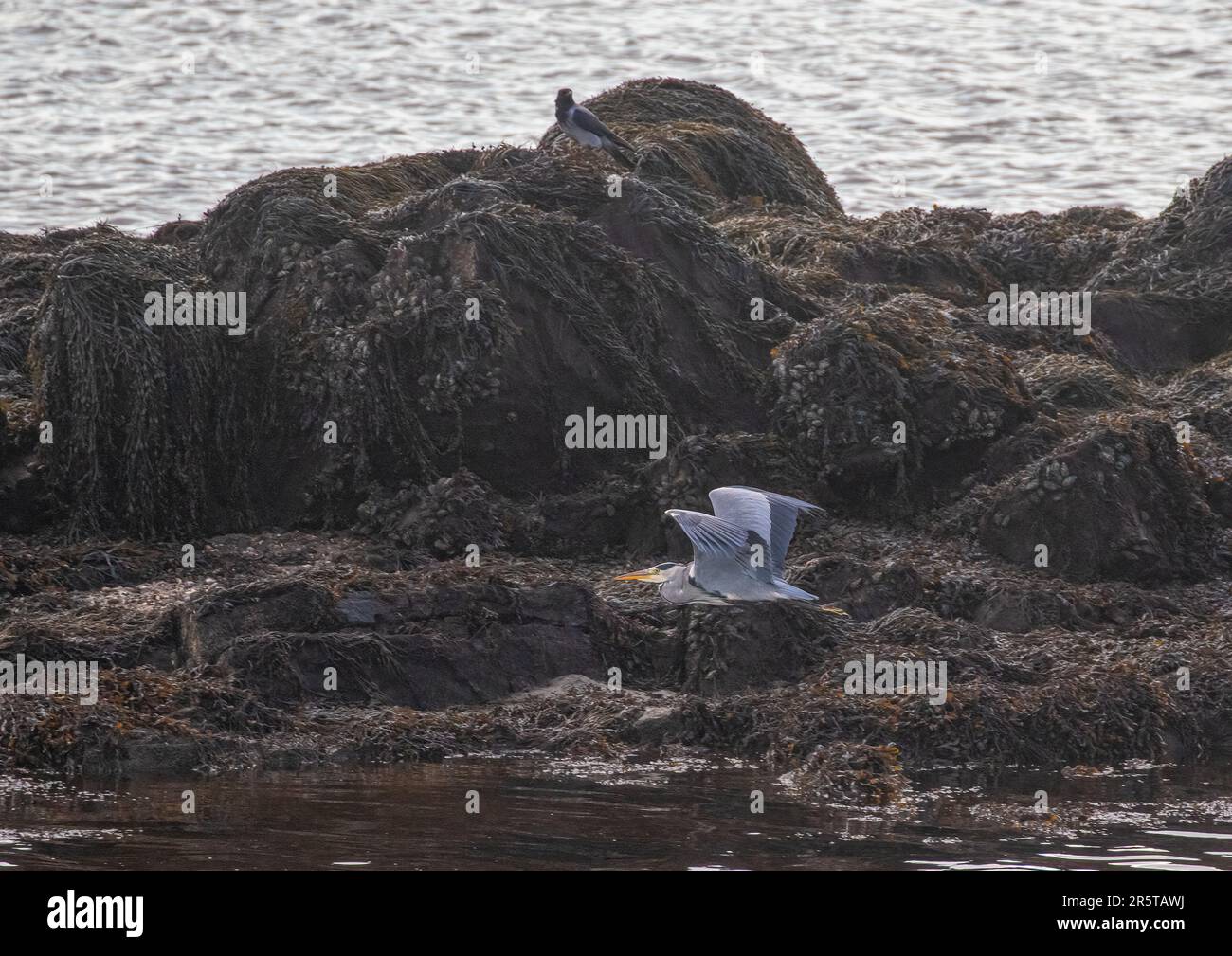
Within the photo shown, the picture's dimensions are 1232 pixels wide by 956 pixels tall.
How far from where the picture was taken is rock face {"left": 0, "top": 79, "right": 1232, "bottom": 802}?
815 cm

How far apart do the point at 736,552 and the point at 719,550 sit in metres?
0.12

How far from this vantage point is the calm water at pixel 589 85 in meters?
22.1

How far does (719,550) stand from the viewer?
26.7 ft

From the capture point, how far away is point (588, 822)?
7.05 meters

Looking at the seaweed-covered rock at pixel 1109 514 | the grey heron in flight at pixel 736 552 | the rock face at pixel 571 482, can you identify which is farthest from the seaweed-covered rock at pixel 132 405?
the seaweed-covered rock at pixel 1109 514

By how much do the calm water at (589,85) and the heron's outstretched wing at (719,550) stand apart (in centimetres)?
1249

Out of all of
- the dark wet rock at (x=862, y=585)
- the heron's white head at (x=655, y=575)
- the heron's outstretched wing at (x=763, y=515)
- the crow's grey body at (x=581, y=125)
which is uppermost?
the crow's grey body at (x=581, y=125)

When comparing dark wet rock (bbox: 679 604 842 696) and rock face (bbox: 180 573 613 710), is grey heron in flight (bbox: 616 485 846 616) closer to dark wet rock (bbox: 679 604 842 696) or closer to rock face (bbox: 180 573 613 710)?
dark wet rock (bbox: 679 604 842 696)

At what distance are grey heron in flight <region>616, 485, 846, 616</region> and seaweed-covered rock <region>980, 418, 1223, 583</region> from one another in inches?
65.8

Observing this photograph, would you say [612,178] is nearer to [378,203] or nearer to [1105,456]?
[378,203]

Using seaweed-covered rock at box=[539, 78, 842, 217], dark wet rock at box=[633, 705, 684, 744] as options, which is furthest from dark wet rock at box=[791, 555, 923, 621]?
seaweed-covered rock at box=[539, 78, 842, 217]

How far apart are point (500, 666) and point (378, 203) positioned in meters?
4.37

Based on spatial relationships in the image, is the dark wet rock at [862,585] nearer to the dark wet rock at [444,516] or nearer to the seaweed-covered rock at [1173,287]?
the dark wet rock at [444,516]

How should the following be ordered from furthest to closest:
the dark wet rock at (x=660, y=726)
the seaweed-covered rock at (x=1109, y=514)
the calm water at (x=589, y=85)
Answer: the calm water at (x=589, y=85)
the seaweed-covered rock at (x=1109, y=514)
the dark wet rock at (x=660, y=726)
